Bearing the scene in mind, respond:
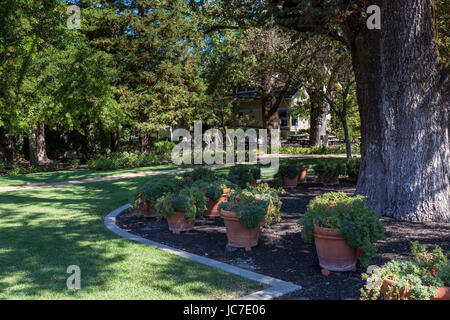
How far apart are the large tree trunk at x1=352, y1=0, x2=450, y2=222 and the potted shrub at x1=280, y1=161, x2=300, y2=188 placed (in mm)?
3893

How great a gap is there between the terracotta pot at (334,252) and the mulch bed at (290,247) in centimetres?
10

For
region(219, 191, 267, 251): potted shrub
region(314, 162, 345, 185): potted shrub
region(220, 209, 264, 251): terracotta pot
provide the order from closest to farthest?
region(219, 191, 267, 251): potted shrub
region(220, 209, 264, 251): terracotta pot
region(314, 162, 345, 185): potted shrub

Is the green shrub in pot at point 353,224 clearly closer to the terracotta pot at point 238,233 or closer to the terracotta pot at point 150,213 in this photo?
the terracotta pot at point 238,233

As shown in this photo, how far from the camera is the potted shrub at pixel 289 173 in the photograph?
1141 centimetres

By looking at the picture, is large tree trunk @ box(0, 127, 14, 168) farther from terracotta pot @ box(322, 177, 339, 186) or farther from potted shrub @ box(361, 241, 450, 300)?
potted shrub @ box(361, 241, 450, 300)

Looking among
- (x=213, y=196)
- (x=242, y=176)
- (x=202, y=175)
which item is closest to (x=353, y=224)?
(x=213, y=196)

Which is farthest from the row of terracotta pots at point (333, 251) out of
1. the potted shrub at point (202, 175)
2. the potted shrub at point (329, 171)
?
the potted shrub at point (329, 171)

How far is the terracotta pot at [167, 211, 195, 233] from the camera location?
6.88 m

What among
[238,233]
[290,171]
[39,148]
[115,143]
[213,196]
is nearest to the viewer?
[238,233]

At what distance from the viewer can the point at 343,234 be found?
457cm

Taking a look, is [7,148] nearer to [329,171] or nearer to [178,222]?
[329,171]

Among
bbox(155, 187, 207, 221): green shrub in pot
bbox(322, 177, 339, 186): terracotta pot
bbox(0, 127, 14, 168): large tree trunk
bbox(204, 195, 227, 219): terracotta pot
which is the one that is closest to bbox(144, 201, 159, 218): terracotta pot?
bbox(204, 195, 227, 219): terracotta pot

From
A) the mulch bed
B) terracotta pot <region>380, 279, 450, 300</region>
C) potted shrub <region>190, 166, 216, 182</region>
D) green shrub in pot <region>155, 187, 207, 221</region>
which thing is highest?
potted shrub <region>190, 166, 216, 182</region>

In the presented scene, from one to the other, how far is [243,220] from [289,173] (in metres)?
6.05
